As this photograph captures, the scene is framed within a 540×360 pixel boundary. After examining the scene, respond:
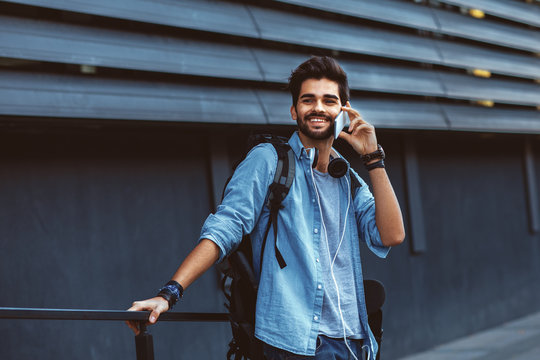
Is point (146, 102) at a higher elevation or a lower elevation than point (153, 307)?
higher

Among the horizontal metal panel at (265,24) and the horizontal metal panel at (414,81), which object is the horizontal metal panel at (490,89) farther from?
the horizontal metal panel at (265,24)

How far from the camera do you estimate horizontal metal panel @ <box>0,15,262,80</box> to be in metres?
4.18

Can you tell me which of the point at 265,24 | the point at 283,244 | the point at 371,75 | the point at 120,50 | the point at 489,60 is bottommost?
the point at 283,244

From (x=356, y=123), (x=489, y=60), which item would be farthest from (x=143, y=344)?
(x=489, y=60)

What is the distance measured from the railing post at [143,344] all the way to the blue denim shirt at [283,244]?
392mm

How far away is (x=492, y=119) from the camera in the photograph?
8.89 m

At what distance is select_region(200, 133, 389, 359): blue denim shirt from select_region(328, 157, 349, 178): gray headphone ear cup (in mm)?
94

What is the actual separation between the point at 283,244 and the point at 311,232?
0.12 metres

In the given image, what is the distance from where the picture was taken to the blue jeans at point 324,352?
252cm

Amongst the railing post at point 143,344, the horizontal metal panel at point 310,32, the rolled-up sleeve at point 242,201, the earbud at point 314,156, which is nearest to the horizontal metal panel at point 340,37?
the horizontal metal panel at point 310,32

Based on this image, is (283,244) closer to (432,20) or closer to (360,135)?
(360,135)

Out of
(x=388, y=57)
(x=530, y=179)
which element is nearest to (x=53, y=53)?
(x=388, y=57)

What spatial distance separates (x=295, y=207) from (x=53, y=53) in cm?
247

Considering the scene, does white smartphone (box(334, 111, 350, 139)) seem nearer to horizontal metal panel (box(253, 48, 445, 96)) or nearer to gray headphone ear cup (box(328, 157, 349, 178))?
gray headphone ear cup (box(328, 157, 349, 178))
